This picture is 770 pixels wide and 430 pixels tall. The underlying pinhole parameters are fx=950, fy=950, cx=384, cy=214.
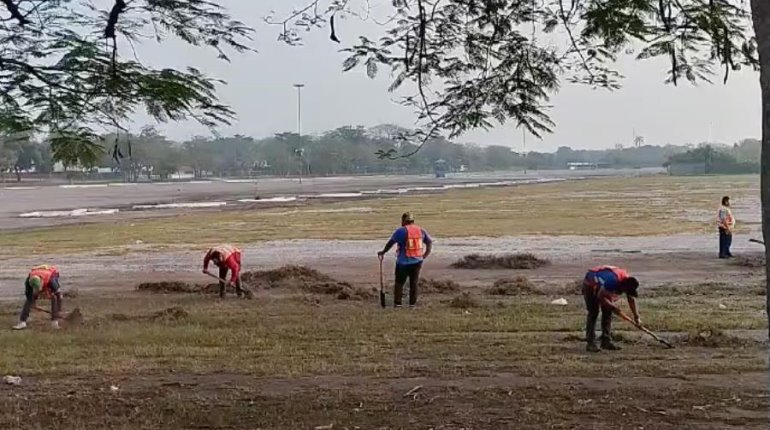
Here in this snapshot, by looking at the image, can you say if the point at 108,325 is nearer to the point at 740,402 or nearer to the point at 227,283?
the point at 227,283

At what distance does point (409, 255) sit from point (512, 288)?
8.86ft

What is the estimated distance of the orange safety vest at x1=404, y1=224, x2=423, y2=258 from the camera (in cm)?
1522

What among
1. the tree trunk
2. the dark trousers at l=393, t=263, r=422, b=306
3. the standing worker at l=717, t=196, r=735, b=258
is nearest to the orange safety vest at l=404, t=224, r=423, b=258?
the dark trousers at l=393, t=263, r=422, b=306

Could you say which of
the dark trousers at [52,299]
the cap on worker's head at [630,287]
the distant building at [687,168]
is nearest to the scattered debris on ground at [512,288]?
the cap on worker's head at [630,287]

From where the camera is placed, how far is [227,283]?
17016 mm

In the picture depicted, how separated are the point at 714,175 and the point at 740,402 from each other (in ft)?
343

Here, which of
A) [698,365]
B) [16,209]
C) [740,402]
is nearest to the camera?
[740,402]

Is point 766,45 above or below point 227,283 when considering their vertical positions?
above

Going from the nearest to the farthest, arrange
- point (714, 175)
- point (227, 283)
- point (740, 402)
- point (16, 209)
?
1. point (740, 402)
2. point (227, 283)
3. point (16, 209)
4. point (714, 175)

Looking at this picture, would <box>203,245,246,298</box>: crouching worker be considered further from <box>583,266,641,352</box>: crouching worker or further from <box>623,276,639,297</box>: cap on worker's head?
<box>623,276,639,297</box>: cap on worker's head

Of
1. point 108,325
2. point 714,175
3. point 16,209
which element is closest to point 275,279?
point 108,325

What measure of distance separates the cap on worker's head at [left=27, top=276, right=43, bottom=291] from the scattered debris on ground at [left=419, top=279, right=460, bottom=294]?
22.9ft

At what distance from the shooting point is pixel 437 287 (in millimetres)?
17406

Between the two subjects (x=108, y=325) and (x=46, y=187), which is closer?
(x=108, y=325)
